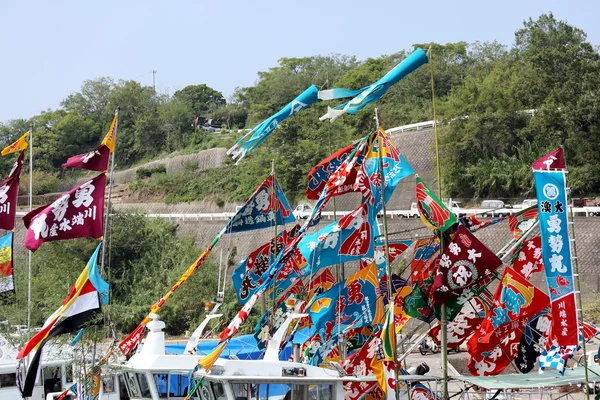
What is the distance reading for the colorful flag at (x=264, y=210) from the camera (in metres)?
27.3

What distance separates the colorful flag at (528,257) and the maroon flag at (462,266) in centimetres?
168

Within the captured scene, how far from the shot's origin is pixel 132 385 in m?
22.0

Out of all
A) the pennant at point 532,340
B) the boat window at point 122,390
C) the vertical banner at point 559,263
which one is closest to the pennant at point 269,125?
the boat window at point 122,390

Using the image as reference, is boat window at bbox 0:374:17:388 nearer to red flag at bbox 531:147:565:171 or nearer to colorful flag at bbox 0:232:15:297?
colorful flag at bbox 0:232:15:297

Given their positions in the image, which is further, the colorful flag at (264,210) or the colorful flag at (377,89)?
the colorful flag at (264,210)

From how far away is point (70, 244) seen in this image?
47.8 meters

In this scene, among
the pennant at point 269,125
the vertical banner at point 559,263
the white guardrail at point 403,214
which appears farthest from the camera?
the white guardrail at point 403,214

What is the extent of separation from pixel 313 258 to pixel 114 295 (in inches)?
1100

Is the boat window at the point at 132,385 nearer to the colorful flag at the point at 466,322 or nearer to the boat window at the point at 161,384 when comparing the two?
the boat window at the point at 161,384

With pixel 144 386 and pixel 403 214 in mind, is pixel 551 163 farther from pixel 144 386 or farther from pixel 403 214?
pixel 403 214

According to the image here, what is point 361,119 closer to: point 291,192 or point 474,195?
point 291,192

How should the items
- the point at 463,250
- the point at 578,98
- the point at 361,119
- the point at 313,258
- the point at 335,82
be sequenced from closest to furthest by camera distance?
the point at 463,250 → the point at 313,258 → the point at 578,98 → the point at 361,119 → the point at 335,82

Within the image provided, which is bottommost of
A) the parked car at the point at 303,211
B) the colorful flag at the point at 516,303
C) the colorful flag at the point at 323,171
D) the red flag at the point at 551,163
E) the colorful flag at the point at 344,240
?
the colorful flag at the point at 516,303

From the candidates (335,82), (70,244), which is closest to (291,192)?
(70,244)
